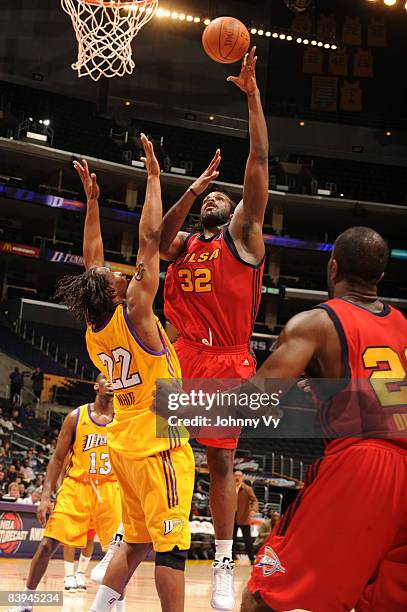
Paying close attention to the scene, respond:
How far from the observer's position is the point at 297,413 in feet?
12.5

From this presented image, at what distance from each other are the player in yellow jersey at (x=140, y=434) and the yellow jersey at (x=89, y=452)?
3.61 meters

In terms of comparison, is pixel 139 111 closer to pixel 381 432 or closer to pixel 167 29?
pixel 167 29

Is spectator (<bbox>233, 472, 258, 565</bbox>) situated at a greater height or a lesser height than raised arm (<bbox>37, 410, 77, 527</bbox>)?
lesser

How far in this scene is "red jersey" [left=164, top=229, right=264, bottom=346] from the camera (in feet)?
19.0

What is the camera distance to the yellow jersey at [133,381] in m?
4.75

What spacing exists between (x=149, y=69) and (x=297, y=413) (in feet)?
96.9

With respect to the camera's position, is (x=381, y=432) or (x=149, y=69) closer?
(x=381, y=432)

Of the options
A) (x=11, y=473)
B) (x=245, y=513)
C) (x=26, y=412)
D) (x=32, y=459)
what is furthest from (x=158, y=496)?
(x=26, y=412)

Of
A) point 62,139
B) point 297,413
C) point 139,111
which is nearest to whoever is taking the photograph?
point 297,413

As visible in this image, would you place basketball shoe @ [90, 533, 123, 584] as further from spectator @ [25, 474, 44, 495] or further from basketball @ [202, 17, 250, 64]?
spectator @ [25, 474, 44, 495]

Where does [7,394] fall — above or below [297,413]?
below

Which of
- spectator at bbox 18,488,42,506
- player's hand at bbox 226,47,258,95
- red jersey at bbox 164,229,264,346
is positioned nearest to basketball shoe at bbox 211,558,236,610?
red jersey at bbox 164,229,264,346

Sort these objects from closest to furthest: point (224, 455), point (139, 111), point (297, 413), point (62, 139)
A: point (297, 413), point (224, 455), point (62, 139), point (139, 111)

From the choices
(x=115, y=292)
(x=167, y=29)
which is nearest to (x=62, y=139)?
(x=167, y=29)
